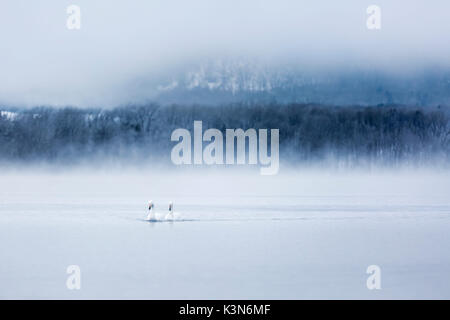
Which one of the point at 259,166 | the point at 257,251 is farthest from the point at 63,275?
the point at 259,166

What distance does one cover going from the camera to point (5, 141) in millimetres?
43750

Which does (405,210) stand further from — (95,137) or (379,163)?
(95,137)

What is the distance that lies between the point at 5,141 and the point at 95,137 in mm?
5451
